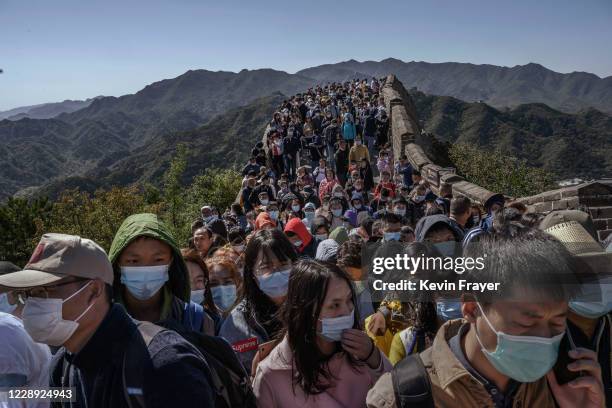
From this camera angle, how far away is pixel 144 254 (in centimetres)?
281

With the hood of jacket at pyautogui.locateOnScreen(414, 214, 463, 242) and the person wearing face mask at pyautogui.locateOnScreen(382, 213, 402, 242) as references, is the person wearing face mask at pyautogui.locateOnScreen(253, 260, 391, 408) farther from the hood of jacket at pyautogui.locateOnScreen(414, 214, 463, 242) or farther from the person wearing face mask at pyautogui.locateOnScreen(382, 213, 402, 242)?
the person wearing face mask at pyautogui.locateOnScreen(382, 213, 402, 242)

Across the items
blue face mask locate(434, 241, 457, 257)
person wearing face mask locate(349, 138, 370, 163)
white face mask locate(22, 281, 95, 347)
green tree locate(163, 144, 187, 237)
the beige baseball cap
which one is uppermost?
person wearing face mask locate(349, 138, 370, 163)

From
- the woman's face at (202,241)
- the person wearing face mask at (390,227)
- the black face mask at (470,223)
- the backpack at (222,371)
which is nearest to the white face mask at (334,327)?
the backpack at (222,371)

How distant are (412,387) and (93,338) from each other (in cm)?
109

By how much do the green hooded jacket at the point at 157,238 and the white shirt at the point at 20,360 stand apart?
0.54 metres

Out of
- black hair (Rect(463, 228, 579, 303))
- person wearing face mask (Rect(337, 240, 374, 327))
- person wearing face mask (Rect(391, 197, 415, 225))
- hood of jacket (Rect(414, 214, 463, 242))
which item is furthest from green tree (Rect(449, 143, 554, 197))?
black hair (Rect(463, 228, 579, 303))

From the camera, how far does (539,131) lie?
5310 inches

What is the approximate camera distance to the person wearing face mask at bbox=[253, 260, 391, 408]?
2.32 metres

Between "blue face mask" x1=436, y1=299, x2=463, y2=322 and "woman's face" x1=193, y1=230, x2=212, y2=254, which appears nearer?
"blue face mask" x1=436, y1=299, x2=463, y2=322

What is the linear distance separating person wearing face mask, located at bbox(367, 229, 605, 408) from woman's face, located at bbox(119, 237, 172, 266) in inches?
59.3

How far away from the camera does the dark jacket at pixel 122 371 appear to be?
1660 millimetres

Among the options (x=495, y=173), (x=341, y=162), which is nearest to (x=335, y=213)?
(x=341, y=162)

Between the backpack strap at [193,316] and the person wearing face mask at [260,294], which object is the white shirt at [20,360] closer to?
the backpack strap at [193,316]

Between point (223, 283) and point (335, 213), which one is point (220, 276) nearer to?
point (223, 283)
